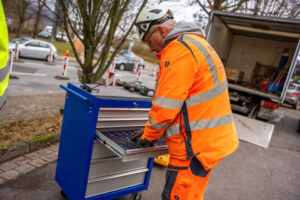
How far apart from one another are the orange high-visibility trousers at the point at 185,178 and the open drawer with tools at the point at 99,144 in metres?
0.32

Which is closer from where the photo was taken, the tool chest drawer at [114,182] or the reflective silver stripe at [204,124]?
the reflective silver stripe at [204,124]

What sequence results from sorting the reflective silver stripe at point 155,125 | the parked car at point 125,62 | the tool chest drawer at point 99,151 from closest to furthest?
the reflective silver stripe at point 155,125, the tool chest drawer at point 99,151, the parked car at point 125,62

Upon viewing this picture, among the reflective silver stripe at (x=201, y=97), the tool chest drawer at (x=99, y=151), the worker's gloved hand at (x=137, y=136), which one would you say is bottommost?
the tool chest drawer at (x=99, y=151)

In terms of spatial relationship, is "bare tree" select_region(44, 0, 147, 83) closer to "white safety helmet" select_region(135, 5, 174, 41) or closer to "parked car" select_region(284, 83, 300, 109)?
"white safety helmet" select_region(135, 5, 174, 41)

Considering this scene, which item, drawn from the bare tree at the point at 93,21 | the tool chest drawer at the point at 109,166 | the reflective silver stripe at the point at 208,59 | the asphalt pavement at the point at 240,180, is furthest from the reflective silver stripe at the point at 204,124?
the bare tree at the point at 93,21

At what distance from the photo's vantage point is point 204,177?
1.87 metres

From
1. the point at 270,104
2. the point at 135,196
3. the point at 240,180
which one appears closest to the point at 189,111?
the point at 135,196

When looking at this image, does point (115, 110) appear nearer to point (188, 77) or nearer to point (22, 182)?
point (188, 77)

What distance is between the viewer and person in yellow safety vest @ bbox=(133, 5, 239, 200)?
66.7 inches

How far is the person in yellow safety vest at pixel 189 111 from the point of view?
1695 mm

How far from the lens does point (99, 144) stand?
7.88ft

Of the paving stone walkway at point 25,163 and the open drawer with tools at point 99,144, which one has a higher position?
the open drawer with tools at point 99,144

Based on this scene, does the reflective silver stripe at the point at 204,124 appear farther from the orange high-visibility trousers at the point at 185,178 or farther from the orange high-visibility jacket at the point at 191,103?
the orange high-visibility trousers at the point at 185,178

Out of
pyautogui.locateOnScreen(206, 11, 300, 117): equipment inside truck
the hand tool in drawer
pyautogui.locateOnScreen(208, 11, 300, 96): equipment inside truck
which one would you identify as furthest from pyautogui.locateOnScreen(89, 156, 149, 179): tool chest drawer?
pyautogui.locateOnScreen(208, 11, 300, 96): equipment inside truck
